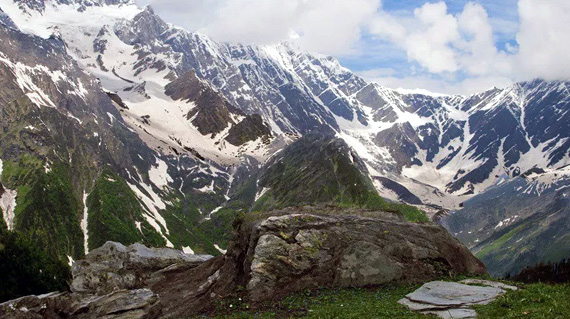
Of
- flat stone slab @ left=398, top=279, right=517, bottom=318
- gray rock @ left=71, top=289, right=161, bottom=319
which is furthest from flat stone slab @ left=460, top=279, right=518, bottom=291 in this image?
gray rock @ left=71, top=289, right=161, bottom=319

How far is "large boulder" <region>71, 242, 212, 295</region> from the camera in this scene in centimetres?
4700

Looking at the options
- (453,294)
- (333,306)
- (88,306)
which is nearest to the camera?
(453,294)

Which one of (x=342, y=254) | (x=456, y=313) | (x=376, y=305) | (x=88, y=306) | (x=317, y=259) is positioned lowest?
(x=456, y=313)

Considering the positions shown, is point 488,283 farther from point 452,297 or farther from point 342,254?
point 342,254

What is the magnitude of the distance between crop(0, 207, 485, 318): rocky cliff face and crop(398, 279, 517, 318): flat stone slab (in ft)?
21.0

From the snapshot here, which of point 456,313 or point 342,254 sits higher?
point 342,254

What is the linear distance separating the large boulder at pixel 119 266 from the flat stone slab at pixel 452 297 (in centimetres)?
3021

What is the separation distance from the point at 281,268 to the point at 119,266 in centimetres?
2348

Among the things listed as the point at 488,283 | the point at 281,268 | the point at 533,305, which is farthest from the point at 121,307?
the point at 533,305

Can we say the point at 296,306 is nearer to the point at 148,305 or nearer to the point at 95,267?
the point at 148,305

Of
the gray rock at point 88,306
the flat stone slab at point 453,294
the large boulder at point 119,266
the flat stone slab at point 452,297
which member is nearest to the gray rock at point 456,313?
the flat stone slab at point 452,297

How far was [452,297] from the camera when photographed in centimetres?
2812

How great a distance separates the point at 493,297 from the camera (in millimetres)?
26359

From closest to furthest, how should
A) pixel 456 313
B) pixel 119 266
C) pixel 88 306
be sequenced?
1. pixel 456 313
2. pixel 88 306
3. pixel 119 266
